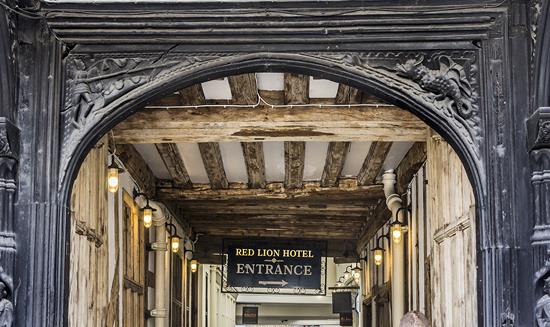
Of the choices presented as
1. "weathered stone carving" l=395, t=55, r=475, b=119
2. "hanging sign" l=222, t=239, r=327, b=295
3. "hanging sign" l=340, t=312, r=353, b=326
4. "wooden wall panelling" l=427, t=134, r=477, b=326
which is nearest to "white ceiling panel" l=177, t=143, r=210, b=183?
"wooden wall panelling" l=427, t=134, r=477, b=326

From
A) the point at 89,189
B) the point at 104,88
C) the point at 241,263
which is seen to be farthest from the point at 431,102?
the point at 241,263

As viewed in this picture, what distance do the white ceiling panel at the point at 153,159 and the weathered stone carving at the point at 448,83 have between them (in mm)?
5401

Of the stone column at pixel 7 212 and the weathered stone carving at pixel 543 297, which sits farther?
the stone column at pixel 7 212

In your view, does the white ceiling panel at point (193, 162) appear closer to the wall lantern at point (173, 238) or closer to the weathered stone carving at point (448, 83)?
the wall lantern at point (173, 238)

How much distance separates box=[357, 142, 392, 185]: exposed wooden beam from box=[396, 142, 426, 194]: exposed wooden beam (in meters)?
0.23

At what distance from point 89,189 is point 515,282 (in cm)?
330

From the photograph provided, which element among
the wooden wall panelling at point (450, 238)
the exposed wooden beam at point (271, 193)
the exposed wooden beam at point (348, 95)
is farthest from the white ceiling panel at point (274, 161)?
the wooden wall panelling at point (450, 238)

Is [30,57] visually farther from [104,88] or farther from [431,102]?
[431,102]

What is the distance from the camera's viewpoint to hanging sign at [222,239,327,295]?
16.6m

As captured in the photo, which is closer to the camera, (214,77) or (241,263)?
(214,77)

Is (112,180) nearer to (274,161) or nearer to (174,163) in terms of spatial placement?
(174,163)

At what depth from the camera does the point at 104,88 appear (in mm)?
5797

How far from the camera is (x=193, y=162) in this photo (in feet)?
38.3

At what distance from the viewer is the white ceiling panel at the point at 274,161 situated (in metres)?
11.0
